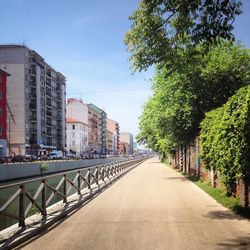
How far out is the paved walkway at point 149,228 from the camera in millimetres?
9078

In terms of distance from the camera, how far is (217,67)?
29375 mm

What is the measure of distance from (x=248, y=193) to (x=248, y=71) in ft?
57.3

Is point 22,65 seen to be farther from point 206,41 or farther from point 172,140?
point 206,41

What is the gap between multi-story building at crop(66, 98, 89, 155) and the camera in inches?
6093

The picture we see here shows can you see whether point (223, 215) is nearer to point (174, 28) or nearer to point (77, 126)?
point (174, 28)

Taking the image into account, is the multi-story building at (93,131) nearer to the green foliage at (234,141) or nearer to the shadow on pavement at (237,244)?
the green foliage at (234,141)

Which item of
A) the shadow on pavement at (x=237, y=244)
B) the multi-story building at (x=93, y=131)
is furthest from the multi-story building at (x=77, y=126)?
the shadow on pavement at (x=237, y=244)

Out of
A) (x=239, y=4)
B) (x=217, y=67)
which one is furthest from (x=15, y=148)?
(x=239, y=4)

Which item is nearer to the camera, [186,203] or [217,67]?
[186,203]

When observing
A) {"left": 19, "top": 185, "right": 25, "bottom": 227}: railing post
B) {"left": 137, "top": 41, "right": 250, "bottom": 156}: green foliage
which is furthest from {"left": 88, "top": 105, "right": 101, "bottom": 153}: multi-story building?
{"left": 19, "top": 185, "right": 25, "bottom": 227}: railing post

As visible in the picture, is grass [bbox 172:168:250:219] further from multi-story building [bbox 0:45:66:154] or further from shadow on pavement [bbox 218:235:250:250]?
multi-story building [bbox 0:45:66:154]

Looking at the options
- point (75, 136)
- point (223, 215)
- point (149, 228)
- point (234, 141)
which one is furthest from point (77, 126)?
point (149, 228)

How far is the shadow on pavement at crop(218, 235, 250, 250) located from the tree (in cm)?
443

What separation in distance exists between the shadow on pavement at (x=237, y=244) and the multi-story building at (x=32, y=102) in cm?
8852
